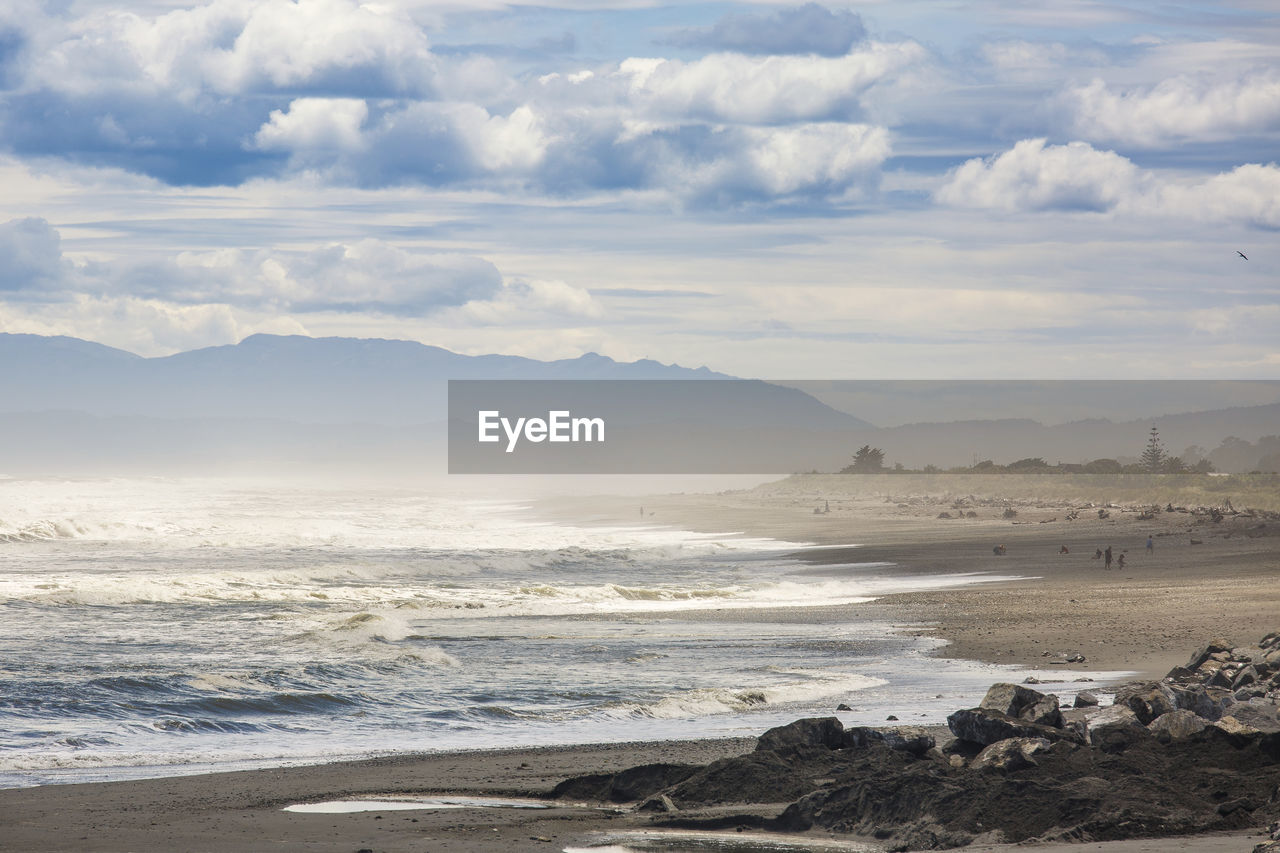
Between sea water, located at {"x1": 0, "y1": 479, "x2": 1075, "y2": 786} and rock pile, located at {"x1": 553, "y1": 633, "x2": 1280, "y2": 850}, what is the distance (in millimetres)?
3413

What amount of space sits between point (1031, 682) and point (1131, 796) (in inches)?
331

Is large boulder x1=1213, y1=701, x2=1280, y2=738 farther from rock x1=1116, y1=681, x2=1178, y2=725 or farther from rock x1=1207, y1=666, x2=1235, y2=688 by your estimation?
rock x1=1207, y1=666, x2=1235, y2=688

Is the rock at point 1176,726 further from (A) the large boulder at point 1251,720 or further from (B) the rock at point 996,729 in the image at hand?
(B) the rock at point 996,729

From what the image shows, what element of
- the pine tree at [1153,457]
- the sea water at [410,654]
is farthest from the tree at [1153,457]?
the sea water at [410,654]

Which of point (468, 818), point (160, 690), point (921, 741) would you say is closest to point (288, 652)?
point (160, 690)

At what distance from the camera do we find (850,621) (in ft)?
87.2

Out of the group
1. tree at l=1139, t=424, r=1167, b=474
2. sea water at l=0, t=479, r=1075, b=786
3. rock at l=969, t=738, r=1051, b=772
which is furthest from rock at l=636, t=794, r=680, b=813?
tree at l=1139, t=424, r=1167, b=474

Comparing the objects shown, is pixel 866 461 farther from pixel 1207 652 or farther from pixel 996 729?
pixel 996 729

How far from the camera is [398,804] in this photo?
10.7 metres

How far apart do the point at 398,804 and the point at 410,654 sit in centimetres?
969

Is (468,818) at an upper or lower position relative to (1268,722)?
lower

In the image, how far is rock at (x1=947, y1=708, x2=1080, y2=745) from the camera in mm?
10336

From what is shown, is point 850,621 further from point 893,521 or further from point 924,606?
point 893,521

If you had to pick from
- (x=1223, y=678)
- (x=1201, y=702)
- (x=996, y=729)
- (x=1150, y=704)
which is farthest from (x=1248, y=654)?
(x=996, y=729)
